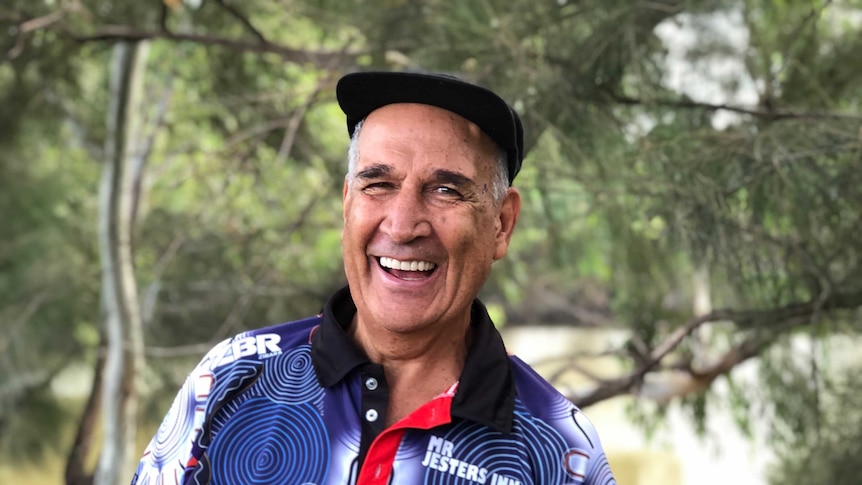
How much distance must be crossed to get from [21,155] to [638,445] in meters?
7.21

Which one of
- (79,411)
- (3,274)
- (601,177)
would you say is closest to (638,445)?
(79,411)

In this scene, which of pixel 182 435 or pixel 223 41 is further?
pixel 223 41

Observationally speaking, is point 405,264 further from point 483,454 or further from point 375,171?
point 483,454

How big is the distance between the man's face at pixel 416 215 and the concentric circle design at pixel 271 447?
184mm

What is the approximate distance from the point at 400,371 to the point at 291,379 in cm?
16

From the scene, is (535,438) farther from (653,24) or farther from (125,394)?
(125,394)

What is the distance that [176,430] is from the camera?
143cm

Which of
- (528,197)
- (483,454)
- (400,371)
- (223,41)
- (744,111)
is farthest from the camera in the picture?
(223,41)

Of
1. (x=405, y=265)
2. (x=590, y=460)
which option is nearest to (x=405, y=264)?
(x=405, y=265)

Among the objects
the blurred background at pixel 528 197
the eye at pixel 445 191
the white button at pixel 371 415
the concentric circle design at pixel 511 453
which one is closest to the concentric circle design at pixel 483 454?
the concentric circle design at pixel 511 453

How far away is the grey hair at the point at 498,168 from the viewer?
1480mm

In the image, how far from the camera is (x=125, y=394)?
5.81 metres

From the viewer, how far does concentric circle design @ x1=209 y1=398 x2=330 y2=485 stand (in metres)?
1.38

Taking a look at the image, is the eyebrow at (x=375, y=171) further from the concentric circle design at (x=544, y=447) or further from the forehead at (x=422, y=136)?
the concentric circle design at (x=544, y=447)
